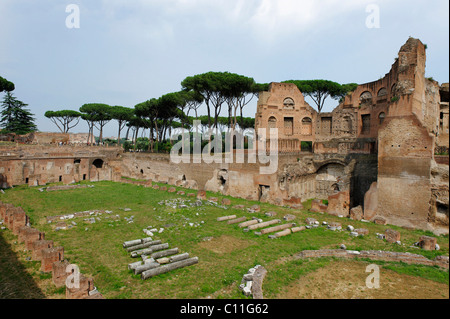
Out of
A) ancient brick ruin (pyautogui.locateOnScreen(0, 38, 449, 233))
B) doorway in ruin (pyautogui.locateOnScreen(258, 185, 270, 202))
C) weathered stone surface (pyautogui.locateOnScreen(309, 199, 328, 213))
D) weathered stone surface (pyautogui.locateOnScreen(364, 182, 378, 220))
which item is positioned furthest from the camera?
doorway in ruin (pyautogui.locateOnScreen(258, 185, 270, 202))

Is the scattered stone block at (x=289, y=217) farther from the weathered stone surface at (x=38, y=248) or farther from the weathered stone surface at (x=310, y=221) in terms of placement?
the weathered stone surface at (x=38, y=248)

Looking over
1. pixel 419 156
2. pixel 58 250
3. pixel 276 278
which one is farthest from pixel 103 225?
pixel 419 156

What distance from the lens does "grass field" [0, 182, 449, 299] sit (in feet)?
22.4

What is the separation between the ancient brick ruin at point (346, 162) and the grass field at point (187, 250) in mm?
1680

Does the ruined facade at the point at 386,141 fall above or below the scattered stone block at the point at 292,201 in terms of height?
above

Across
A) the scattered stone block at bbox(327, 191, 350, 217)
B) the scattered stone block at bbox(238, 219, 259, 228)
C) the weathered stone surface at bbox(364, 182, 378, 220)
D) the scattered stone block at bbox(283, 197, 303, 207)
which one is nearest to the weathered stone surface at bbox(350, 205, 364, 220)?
the weathered stone surface at bbox(364, 182, 378, 220)

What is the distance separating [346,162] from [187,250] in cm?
1468

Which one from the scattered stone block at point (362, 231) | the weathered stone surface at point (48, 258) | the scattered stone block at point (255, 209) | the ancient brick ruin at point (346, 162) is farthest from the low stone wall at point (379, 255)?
the weathered stone surface at point (48, 258)

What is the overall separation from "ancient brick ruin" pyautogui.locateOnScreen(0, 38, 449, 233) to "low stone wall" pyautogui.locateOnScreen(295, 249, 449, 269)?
171 inches

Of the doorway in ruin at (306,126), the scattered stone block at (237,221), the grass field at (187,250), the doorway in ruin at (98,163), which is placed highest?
the doorway in ruin at (306,126)

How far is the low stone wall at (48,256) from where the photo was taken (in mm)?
6242

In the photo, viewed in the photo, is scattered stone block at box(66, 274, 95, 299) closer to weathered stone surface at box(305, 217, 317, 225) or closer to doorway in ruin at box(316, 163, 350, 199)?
weathered stone surface at box(305, 217, 317, 225)
